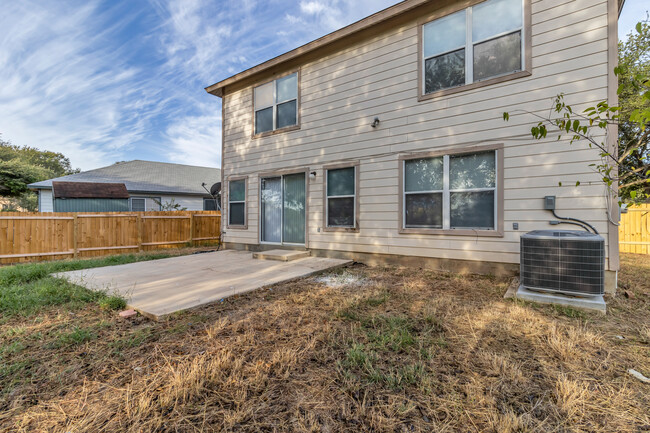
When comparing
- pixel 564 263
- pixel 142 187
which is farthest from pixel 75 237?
pixel 564 263

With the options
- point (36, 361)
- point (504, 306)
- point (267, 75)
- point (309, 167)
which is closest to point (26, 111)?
point (267, 75)

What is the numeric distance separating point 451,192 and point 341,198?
7.49ft

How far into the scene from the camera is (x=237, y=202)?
7.98 m

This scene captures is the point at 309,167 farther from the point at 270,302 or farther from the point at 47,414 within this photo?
the point at 47,414

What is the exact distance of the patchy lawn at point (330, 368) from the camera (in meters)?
1.42

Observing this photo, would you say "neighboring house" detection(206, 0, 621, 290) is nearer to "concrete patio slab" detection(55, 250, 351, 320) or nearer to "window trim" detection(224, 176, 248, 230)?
"window trim" detection(224, 176, 248, 230)

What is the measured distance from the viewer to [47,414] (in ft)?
4.77

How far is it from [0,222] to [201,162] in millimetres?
16880

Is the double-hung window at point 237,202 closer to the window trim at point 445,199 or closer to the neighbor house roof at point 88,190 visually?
the window trim at point 445,199

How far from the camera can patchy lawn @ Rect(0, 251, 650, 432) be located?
1.42 m

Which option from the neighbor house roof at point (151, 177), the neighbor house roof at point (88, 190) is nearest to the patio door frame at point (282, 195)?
the neighbor house roof at point (151, 177)

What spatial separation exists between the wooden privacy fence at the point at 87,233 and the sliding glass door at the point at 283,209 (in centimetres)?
452

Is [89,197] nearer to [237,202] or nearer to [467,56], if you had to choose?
[237,202]

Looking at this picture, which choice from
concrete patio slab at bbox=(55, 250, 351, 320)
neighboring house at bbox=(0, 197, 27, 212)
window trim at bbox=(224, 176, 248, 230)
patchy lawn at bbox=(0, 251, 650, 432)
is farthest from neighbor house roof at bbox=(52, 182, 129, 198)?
patchy lawn at bbox=(0, 251, 650, 432)
